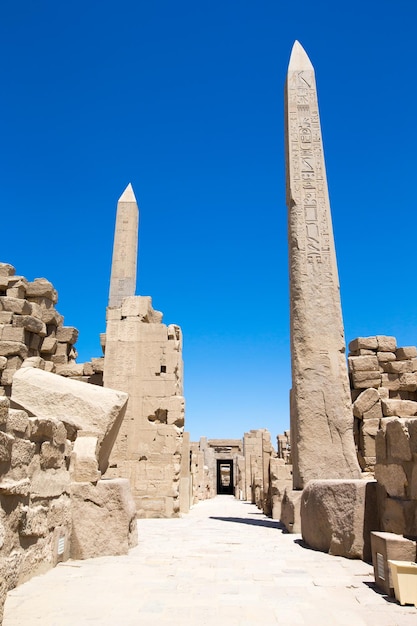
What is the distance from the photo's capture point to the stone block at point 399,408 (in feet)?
29.3

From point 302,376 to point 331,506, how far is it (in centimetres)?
283

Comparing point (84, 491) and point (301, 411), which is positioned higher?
point (301, 411)

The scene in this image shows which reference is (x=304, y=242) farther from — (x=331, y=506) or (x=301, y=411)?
(x=331, y=506)

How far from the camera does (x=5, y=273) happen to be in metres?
9.73

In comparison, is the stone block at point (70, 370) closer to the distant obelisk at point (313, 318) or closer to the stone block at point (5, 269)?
the stone block at point (5, 269)

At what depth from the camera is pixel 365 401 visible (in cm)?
912

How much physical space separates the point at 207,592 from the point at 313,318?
4962mm

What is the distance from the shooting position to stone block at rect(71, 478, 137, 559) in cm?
434

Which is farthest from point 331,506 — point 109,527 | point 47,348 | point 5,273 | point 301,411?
point 5,273

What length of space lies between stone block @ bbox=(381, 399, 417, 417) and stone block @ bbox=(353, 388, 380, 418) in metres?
0.17

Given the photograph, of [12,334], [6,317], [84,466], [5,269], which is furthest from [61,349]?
[84,466]

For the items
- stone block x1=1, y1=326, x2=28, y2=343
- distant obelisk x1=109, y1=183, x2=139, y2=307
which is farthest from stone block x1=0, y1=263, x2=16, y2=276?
distant obelisk x1=109, y1=183, x2=139, y2=307

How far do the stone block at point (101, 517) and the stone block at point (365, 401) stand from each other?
5.61 meters

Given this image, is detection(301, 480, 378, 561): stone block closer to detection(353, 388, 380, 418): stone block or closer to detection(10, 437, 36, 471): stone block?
detection(10, 437, 36, 471): stone block
